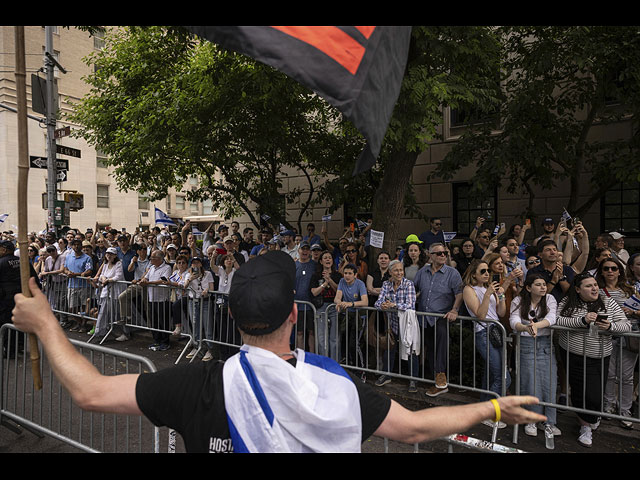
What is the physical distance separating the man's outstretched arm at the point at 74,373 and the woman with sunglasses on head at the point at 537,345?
4592 mm

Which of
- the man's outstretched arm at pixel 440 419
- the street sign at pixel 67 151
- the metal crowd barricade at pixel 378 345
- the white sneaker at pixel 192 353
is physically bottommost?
the white sneaker at pixel 192 353

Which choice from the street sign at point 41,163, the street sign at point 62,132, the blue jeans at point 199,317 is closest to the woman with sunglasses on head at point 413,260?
the blue jeans at point 199,317

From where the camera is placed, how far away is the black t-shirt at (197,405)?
1.70 meters

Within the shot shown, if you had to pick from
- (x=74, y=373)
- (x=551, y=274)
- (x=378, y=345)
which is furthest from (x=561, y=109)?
(x=74, y=373)

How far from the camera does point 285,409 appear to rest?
1605 mm

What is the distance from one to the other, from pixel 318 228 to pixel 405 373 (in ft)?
44.1

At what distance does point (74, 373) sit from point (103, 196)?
4119cm

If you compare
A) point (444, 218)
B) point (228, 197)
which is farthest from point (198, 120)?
point (444, 218)

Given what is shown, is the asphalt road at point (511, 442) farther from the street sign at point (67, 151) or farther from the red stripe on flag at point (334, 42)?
the street sign at point (67, 151)

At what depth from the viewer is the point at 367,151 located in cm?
183

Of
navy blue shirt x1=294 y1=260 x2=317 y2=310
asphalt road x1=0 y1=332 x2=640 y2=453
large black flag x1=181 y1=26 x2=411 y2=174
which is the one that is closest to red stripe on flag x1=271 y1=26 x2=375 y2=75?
large black flag x1=181 y1=26 x2=411 y2=174

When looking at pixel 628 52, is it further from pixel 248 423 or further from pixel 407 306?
pixel 248 423

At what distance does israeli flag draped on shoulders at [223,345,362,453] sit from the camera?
63.1 inches

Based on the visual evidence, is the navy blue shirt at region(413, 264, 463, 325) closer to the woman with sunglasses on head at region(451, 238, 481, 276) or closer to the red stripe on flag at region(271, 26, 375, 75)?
the woman with sunglasses on head at region(451, 238, 481, 276)
